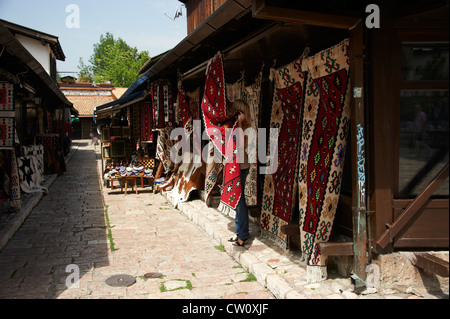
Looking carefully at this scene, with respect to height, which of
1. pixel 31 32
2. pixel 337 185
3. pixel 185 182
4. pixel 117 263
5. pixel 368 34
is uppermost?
pixel 31 32

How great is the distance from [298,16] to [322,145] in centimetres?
152

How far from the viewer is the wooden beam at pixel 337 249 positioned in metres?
4.04

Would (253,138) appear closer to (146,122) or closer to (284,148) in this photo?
(284,148)

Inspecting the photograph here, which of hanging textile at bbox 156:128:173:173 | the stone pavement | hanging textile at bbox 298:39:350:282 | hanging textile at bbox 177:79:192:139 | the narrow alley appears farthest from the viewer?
hanging textile at bbox 156:128:173:173

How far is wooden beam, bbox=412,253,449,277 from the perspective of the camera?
10.6 ft

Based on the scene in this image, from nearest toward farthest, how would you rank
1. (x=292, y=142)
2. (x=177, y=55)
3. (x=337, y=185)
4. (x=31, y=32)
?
(x=337, y=185) → (x=292, y=142) → (x=177, y=55) → (x=31, y=32)

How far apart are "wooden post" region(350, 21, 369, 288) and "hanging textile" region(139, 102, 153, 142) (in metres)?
10.1

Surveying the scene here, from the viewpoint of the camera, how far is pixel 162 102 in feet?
34.5

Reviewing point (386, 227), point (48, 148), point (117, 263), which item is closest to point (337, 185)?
point (386, 227)

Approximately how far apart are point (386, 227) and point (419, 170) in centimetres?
66

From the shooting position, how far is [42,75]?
966cm

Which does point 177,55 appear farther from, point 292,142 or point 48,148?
point 48,148

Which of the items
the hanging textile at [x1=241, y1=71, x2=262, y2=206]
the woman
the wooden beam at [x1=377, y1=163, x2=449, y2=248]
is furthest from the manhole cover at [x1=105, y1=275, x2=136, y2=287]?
the wooden beam at [x1=377, y1=163, x2=449, y2=248]

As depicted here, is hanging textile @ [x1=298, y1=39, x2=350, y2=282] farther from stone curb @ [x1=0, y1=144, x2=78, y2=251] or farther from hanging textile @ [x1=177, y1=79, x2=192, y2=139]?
hanging textile @ [x1=177, y1=79, x2=192, y2=139]
